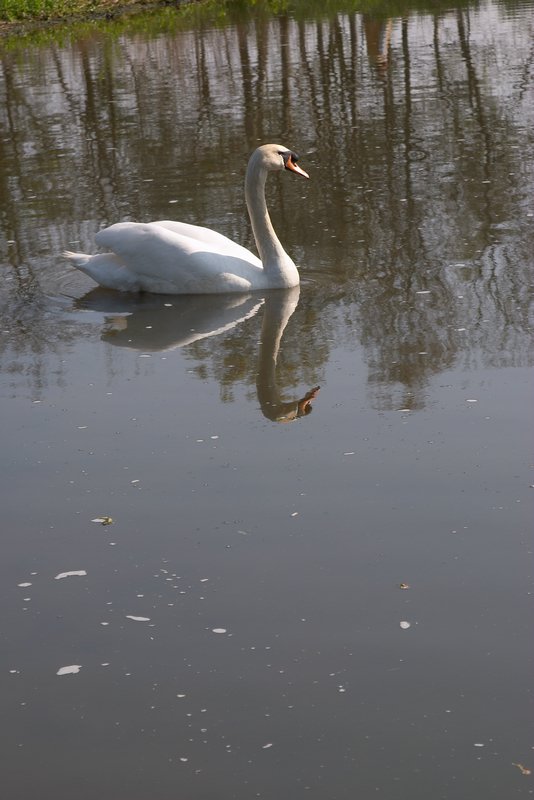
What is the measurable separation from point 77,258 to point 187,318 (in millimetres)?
1400

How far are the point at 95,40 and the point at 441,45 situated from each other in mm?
9928

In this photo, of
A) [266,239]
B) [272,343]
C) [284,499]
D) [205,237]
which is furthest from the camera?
[205,237]

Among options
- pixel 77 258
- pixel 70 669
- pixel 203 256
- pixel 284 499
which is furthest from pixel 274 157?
pixel 70 669

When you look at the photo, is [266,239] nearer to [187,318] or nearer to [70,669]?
[187,318]

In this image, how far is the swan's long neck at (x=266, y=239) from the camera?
928 cm

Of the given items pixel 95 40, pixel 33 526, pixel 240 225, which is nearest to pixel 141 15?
pixel 95 40

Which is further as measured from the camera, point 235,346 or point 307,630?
point 235,346

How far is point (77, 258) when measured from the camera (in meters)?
9.87

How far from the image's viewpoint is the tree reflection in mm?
8273

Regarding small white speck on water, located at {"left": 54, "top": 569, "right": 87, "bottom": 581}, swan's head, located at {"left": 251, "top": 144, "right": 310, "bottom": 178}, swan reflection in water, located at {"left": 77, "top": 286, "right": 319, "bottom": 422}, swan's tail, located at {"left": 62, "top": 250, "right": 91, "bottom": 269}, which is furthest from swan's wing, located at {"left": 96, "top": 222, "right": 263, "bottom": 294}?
small white speck on water, located at {"left": 54, "top": 569, "right": 87, "bottom": 581}

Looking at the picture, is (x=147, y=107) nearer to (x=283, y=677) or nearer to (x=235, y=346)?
(x=235, y=346)

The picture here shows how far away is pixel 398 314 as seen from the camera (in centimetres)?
833

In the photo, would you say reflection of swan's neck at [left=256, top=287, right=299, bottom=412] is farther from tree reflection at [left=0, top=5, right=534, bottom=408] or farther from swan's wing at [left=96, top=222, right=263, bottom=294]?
swan's wing at [left=96, top=222, right=263, bottom=294]

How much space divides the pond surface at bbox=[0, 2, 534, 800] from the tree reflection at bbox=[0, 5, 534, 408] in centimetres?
4
